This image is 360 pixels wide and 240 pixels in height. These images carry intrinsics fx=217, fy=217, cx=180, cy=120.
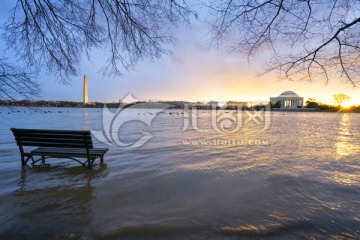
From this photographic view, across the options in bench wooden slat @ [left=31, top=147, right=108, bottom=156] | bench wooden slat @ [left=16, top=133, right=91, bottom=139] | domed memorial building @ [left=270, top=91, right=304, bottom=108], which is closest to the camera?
bench wooden slat @ [left=16, top=133, right=91, bottom=139]

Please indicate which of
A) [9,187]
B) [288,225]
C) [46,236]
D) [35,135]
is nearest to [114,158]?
[35,135]

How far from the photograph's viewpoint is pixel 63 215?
3822 millimetres

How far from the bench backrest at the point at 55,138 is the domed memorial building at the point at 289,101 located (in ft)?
547

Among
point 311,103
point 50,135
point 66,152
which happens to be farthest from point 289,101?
point 50,135

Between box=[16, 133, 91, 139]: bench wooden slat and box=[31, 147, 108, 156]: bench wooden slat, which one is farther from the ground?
box=[16, 133, 91, 139]: bench wooden slat

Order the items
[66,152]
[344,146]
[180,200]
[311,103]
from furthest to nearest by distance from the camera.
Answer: [311,103], [344,146], [66,152], [180,200]

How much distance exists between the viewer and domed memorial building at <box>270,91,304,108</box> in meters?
151

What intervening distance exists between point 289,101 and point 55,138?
171052mm

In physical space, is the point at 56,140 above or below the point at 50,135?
below

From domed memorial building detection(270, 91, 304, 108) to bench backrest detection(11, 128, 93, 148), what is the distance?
166810mm

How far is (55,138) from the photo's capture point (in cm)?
619

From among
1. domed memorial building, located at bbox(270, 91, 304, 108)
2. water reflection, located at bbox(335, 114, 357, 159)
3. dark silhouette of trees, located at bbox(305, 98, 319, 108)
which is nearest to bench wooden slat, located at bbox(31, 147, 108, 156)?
water reflection, located at bbox(335, 114, 357, 159)

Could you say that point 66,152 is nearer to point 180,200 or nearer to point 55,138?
point 55,138

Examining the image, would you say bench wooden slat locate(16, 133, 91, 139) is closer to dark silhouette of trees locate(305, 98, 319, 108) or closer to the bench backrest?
the bench backrest
